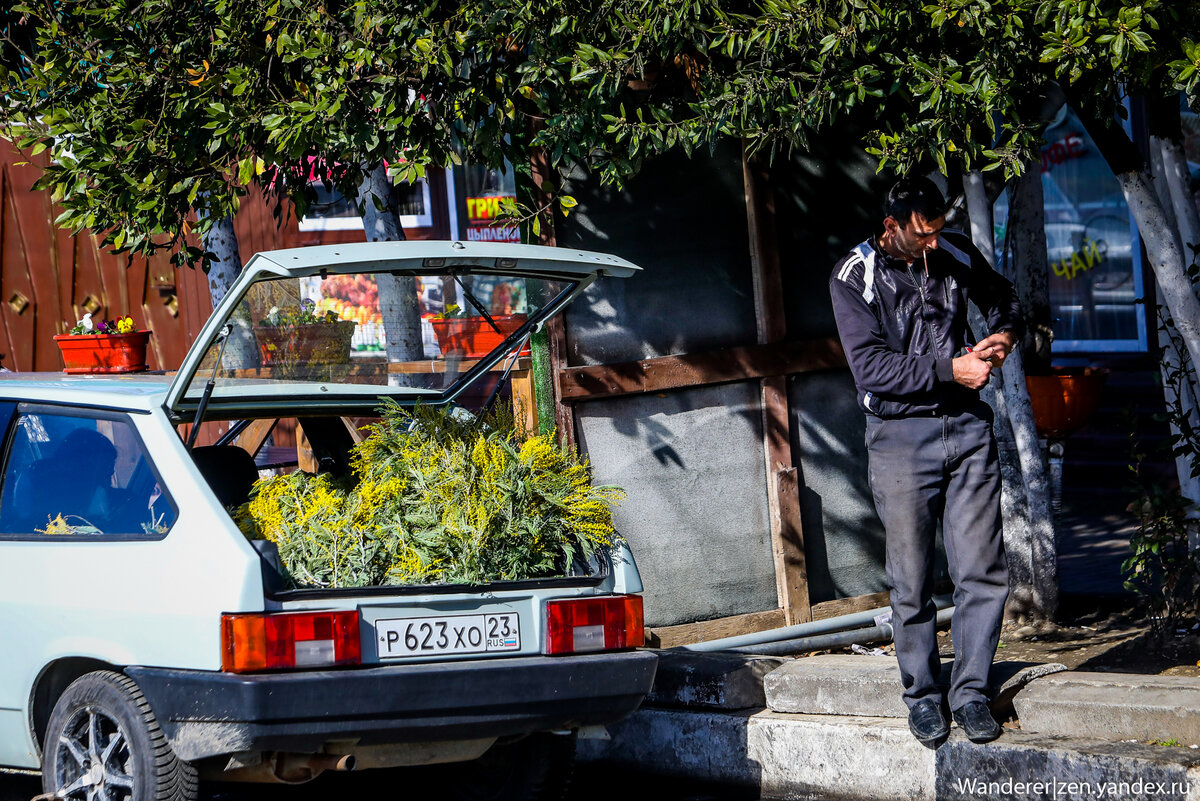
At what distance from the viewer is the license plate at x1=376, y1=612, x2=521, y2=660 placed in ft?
13.4

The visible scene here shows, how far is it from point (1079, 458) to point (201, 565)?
386 inches

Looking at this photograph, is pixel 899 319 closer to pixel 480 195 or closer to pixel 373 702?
pixel 373 702

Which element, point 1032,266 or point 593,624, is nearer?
point 593,624

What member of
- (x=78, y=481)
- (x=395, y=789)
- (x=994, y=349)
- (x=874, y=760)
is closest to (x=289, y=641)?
(x=78, y=481)

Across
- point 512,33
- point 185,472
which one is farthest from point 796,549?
point 185,472

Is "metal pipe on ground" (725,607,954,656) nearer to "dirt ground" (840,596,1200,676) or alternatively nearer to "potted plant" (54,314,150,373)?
"dirt ground" (840,596,1200,676)

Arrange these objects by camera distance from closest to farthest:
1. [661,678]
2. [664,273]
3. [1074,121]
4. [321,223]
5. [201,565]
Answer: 1. [201,565]
2. [661,678]
3. [664,273]
4. [321,223]
5. [1074,121]

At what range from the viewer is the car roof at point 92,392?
441cm

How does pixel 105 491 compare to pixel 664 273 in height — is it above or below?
below

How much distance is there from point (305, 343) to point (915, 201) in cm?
242

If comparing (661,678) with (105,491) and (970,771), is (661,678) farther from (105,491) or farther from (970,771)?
(105,491)

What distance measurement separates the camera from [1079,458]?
11969 mm

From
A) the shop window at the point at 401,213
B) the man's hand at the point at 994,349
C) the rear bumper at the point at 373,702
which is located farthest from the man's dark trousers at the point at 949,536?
the shop window at the point at 401,213

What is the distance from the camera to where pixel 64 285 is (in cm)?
1427
